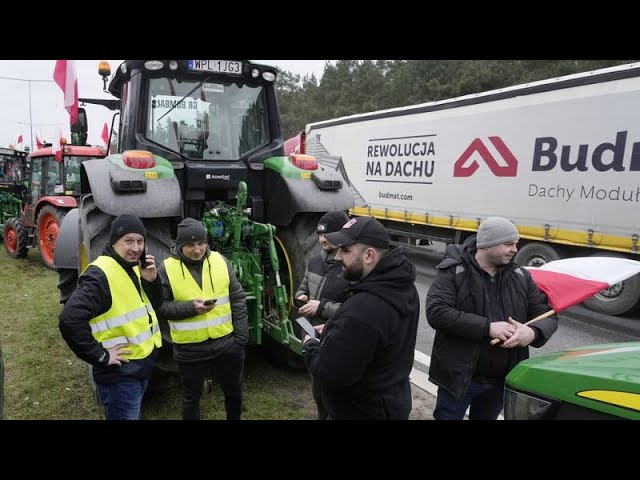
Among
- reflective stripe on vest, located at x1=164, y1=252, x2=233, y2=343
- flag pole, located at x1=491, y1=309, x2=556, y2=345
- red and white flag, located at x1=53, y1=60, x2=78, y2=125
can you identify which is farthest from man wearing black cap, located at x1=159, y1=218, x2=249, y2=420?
red and white flag, located at x1=53, y1=60, x2=78, y2=125

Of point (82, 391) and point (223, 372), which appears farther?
point (82, 391)

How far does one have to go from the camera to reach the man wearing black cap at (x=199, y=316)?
2805 mm

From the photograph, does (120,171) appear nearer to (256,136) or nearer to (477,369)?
(256,136)

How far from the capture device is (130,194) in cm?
340

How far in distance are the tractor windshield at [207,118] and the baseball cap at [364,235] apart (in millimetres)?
2590

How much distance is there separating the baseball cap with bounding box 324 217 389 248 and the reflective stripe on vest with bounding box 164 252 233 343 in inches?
46.6

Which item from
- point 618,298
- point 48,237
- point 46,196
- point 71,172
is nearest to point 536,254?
point 618,298

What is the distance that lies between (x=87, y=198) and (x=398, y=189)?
25.9 feet

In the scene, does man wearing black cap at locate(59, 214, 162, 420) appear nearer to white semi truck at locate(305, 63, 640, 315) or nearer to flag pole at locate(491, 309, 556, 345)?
flag pole at locate(491, 309, 556, 345)

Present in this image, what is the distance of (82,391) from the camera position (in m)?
3.80

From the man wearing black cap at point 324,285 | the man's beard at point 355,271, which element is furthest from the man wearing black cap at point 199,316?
the man's beard at point 355,271

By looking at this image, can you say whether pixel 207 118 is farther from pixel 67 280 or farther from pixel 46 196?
pixel 46 196

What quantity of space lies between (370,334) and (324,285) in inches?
50.2
